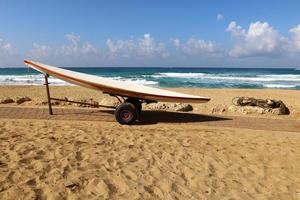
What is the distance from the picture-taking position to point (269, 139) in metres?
7.64

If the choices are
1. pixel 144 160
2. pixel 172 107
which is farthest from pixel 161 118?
pixel 144 160

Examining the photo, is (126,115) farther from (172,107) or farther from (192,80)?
(192,80)

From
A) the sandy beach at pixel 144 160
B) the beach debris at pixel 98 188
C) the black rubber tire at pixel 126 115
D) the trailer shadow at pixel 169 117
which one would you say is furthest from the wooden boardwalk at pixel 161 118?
the beach debris at pixel 98 188

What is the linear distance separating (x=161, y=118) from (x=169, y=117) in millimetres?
352

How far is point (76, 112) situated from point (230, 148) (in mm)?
5231


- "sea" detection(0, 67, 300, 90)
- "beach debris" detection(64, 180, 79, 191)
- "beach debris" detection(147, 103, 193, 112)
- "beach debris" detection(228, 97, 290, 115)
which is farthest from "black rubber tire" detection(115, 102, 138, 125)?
"sea" detection(0, 67, 300, 90)

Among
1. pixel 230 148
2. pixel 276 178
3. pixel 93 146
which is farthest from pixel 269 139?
pixel 93 146

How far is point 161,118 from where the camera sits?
9883mm

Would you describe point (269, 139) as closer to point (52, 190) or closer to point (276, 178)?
point (276, 178)

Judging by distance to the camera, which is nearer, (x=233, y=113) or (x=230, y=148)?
(x=230, y=148)

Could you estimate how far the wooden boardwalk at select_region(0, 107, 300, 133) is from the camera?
9.23 meters

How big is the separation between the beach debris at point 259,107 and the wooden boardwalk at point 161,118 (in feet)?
2.92

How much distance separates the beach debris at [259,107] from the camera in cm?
1114

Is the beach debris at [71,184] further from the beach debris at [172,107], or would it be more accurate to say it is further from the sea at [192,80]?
the sea at [192,80]
